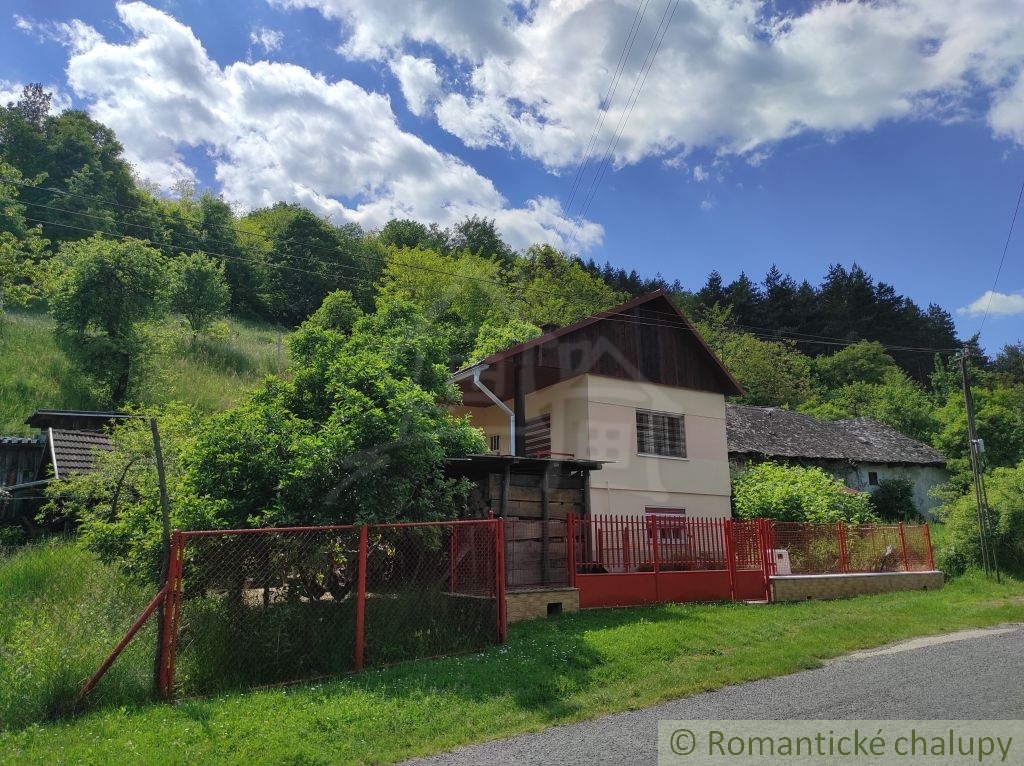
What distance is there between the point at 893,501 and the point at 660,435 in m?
15.8

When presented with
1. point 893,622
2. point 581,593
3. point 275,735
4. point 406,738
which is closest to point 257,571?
point 275,735

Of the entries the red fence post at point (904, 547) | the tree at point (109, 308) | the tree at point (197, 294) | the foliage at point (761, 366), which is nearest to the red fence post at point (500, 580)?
the red fence post at point (904, 547)

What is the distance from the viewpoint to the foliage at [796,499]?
18.1 meters

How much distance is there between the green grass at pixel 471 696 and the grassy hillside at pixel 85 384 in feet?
45.3

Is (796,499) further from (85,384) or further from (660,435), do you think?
(85,384)

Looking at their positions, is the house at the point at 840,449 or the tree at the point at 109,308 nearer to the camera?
the tree at the point at 109,308

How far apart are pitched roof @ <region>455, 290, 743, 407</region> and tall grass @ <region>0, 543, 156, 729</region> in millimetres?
9157

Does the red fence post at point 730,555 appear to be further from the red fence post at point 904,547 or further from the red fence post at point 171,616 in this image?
the red fence post at point 171,616

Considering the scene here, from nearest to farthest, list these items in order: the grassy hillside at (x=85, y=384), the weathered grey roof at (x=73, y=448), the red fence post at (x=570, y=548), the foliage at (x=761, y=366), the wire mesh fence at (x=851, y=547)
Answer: the red fence post at (x=570, y=548), the wire mesh fence at (x=851, y=547), the weathered grey roof at (x=73, y=448), the grassy hillside at (x=85, y=384), the foliage at (x=761, y=366)

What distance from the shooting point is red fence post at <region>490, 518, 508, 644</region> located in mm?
8859

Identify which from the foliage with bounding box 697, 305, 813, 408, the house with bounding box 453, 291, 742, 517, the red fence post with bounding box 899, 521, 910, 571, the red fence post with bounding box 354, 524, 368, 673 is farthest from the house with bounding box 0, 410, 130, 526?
the foliage with bounding box 697, 305, 813, 408

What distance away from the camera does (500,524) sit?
359 inches

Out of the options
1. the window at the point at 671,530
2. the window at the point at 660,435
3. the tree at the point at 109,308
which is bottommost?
the window at the point at 671,530

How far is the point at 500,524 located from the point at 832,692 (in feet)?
14.0
